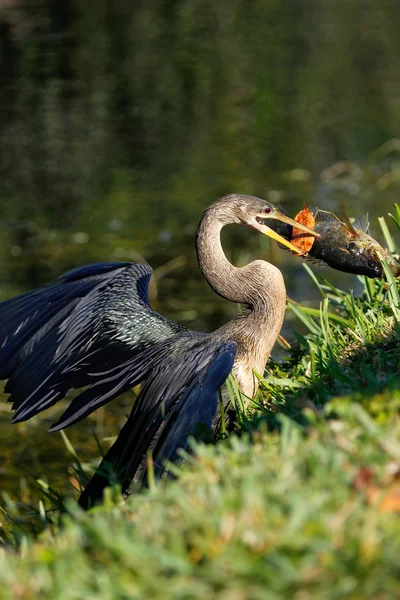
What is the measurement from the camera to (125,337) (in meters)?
4.68

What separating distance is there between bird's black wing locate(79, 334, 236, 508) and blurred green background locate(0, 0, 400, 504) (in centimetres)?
239

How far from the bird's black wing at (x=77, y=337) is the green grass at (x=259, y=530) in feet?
6.02

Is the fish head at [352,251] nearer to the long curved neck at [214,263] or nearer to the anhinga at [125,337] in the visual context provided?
the anhinga at [125,337]

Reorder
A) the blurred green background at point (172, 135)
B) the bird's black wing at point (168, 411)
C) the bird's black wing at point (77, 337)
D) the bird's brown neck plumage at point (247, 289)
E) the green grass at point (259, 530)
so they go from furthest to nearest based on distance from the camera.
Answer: the blurred green background at point (172, 135) < the bird's brown neck plumage at point (247, 289) < the bird's black wing at point (77, 337) < the bird's black wing at point (168, 411) < the green grass at point (259, 530)

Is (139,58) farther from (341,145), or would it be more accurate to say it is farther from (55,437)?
(55,437)

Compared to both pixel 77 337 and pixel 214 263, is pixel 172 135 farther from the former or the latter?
pixel 77 337

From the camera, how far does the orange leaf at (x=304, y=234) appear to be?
4750 mm

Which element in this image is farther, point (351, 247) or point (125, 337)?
point (125, 337)

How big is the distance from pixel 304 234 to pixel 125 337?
0.97m

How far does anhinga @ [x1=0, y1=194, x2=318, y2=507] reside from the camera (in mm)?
3973

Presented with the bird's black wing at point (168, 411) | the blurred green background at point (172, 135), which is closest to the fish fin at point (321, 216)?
the bird's black wing at point (168, 411)

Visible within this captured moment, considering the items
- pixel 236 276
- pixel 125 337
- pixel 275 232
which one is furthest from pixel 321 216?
pixel 125 337

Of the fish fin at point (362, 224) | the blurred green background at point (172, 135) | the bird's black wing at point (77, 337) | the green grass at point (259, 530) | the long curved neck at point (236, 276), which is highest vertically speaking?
the green grass at point (259, 530)

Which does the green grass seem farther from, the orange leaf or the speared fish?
the orange leaf
